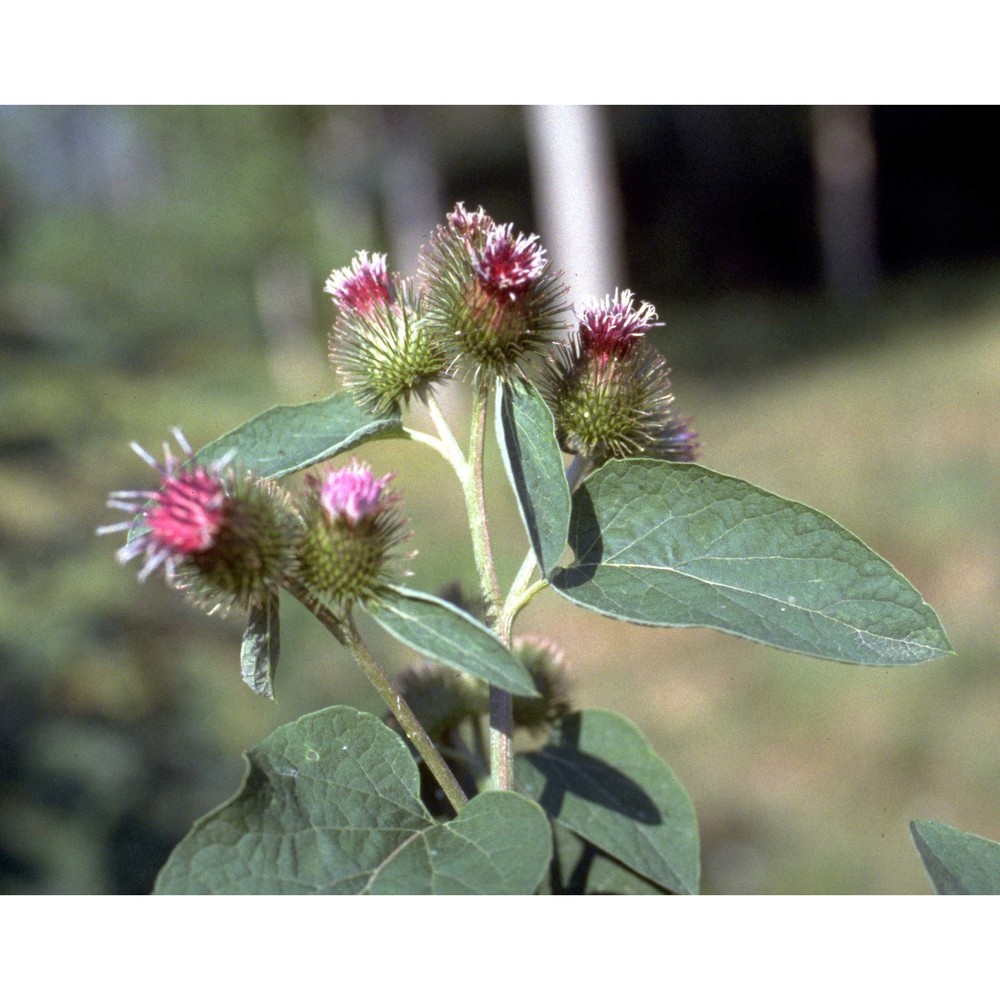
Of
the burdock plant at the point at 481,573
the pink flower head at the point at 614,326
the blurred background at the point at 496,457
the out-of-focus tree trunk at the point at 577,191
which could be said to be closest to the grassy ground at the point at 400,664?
the blurred background at the point at 496,457

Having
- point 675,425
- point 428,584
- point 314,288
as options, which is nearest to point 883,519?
point 428,584

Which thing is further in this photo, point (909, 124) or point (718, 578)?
point (909, 124)

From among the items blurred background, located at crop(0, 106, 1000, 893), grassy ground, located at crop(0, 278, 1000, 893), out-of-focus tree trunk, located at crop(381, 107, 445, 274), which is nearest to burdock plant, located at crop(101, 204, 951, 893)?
blurred background, located at crop(0, 106, 1000, 893)

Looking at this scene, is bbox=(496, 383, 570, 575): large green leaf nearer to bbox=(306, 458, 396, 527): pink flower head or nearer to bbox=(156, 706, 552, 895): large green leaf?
bbox=(306, 458, 396, 527): pink flower head

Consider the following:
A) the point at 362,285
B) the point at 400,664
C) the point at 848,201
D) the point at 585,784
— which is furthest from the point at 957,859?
the point at 848,201

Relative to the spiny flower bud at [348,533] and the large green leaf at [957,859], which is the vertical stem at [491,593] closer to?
the spiny flower bud at [348,533]

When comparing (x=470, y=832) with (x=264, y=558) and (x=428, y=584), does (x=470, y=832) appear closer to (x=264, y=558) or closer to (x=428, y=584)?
(x=264, y=558)
